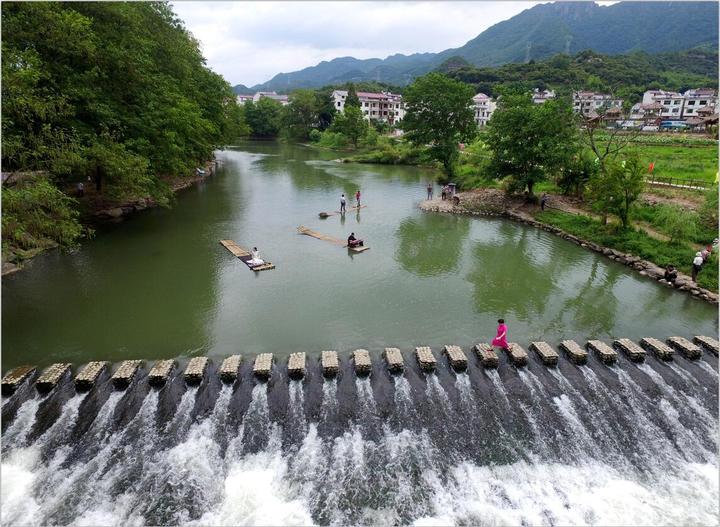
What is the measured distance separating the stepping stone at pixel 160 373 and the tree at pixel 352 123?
72803 mm

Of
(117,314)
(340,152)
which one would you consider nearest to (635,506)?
(117,314)

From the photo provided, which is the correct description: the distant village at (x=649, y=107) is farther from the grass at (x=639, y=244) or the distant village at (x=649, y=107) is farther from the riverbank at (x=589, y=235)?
the grass at (x=639, y=244)

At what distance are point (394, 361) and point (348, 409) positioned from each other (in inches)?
90.2

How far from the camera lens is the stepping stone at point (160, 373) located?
12344 mm

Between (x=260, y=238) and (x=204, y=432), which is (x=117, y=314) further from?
(x=260, y=238)

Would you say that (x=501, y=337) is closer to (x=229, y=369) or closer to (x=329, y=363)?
(x=329, y=363)

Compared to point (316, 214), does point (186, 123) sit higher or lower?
higher

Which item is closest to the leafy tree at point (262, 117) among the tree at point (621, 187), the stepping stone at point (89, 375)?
the tree at point (621, 187)

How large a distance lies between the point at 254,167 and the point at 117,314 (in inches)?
1805

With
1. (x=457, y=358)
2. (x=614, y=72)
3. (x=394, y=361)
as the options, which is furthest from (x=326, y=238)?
(x=614, y=72)

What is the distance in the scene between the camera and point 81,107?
22.5 m

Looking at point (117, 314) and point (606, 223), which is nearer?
point (117, 314)

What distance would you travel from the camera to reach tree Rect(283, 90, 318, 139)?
98812 millimetres

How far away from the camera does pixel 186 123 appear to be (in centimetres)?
2958
